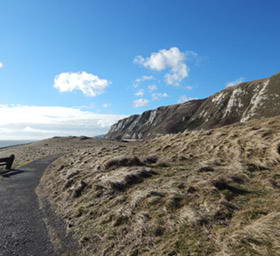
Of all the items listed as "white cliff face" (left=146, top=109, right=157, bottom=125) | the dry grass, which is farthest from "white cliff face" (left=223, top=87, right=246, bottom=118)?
the dry grass

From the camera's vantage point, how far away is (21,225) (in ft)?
28.7

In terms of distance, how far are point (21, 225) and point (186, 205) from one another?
7.26 m

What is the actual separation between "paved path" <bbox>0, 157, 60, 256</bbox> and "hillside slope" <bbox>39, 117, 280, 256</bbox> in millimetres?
1067

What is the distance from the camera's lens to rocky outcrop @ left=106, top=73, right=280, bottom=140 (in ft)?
281

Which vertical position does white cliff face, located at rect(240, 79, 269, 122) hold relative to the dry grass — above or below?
above

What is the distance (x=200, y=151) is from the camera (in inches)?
625

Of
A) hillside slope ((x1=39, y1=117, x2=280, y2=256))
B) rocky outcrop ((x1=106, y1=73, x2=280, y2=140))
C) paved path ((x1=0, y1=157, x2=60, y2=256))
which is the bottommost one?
paved path ((x1=0, y1=157, x2=60, y2=256))

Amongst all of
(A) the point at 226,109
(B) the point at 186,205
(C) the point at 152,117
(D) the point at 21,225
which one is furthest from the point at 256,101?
(D) the point at 21,225

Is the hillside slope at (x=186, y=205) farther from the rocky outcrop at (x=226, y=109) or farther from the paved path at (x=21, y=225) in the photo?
the rocky outcrop at (x=226, y=109)

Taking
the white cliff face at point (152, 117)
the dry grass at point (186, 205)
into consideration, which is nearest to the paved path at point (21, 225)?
the dry grass at point (186, 205)

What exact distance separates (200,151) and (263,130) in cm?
468

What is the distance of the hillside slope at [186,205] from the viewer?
5.48 m

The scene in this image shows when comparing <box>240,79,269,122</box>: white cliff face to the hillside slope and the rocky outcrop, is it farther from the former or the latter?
the hillside slope

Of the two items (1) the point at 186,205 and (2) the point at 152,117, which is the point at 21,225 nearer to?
(1) the point at 186,205
